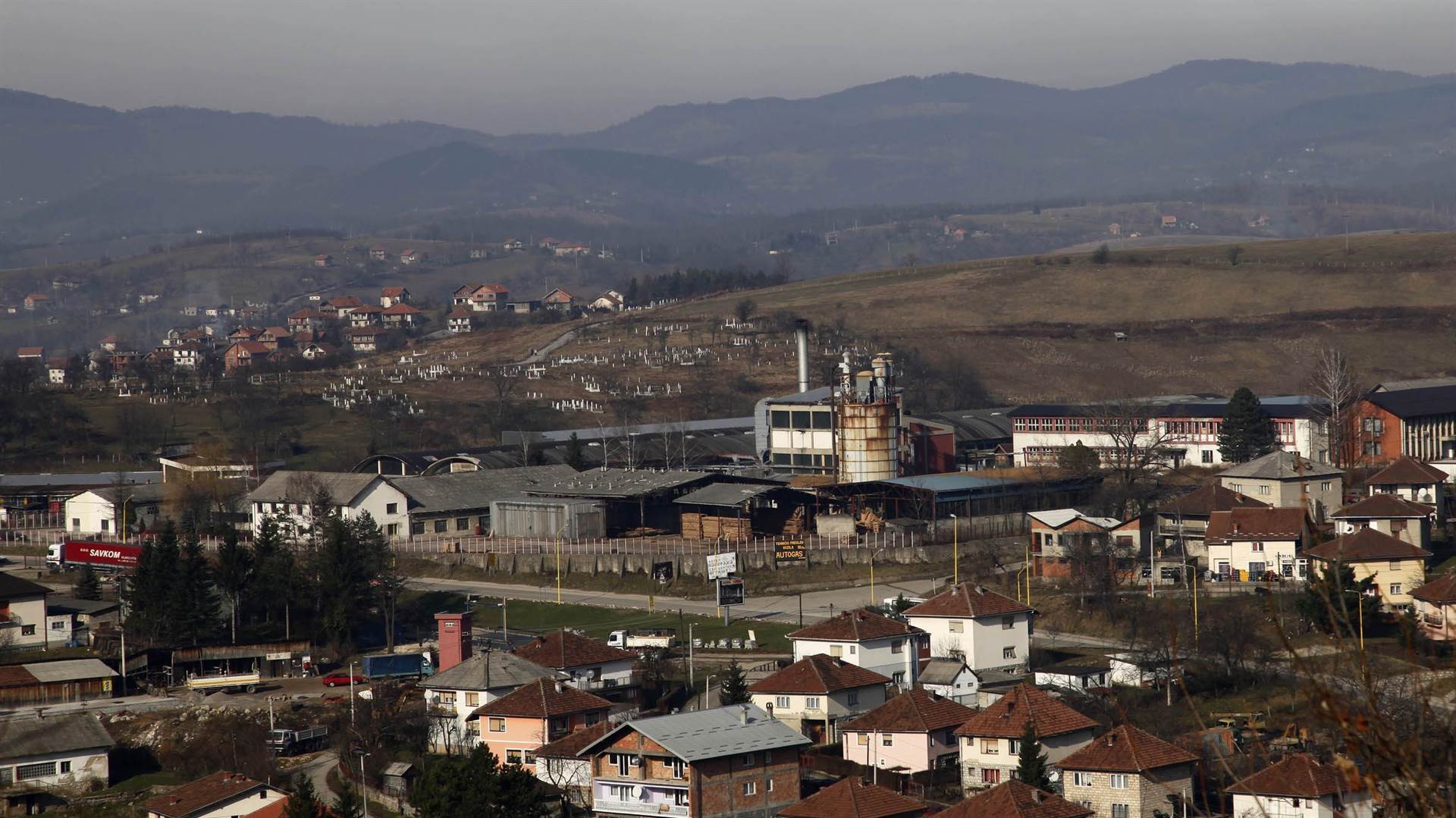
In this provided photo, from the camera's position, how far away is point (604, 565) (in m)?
60.2

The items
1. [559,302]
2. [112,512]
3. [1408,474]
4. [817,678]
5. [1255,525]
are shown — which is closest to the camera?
[817,678]

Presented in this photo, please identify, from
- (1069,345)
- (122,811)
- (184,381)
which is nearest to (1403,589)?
(122,811)

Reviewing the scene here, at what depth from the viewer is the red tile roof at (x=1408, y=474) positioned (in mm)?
58844

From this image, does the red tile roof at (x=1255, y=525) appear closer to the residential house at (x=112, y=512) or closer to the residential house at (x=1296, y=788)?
the residential house at (x=1296, y=788)

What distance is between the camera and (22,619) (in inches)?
2072

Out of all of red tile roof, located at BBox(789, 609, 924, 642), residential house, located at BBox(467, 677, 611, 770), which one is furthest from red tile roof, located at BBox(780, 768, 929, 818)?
red tile roof, located at BBox(789, 609, 924, 642)

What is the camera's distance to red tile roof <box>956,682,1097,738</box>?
119ft

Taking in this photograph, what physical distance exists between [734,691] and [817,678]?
2082mm

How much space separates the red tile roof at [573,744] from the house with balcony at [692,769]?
1587 mm

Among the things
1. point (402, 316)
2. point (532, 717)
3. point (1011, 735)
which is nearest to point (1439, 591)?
point (1011, 735)

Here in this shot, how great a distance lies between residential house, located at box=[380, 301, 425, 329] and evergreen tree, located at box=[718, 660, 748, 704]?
132m

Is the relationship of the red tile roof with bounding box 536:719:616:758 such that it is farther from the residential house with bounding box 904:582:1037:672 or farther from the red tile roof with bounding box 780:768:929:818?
the residential house with bounding box 904:582:1037:672

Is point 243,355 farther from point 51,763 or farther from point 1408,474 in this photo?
point 51,763

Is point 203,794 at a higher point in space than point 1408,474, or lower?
lower
